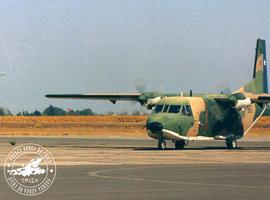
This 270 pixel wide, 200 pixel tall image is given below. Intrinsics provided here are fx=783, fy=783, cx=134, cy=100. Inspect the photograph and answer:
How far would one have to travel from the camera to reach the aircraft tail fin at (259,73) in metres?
51.5

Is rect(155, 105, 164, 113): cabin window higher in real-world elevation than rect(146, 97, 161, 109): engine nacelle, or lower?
higher

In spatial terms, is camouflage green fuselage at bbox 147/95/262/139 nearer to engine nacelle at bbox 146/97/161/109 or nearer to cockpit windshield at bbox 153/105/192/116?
cockpit windshield at bbox 153/105/192/116

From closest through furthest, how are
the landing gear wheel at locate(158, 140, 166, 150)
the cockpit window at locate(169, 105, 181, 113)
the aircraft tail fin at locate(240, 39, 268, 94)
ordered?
the landing gear wheel at locate(158, 140, 166, 150) < the cockpit window at locate(169, 105, 181, 113) < the aircraft tail fin at locate(240, 39, 268, 94)

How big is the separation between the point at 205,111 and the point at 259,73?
825cm

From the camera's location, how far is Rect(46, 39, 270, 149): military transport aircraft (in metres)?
43.6

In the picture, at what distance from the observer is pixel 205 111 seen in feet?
152

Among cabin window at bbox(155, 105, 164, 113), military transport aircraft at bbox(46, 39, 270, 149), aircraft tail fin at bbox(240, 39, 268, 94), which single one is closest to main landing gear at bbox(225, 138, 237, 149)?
military transport aircraft at bbox(46, 39, 270, 149)

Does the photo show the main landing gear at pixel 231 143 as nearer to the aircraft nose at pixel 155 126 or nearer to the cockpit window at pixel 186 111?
the cockpit window at pixel 186 111

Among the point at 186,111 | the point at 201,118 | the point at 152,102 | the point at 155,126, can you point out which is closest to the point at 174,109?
the point at 186,111

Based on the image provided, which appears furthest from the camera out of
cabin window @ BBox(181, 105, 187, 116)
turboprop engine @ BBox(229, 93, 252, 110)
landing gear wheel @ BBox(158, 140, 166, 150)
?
turboprop engine @ BBox(229, 93, 252, 110)

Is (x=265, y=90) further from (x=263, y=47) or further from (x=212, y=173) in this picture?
(x=212, y=173)

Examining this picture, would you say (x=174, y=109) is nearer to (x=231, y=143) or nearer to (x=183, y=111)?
(x=183, y=111)

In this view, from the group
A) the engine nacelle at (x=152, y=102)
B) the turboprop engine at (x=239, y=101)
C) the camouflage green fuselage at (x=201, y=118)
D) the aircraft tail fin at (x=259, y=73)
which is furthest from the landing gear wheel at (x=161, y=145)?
the aircraft tail fin at (x=259, y=73)

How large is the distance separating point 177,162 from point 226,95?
18123 mm
